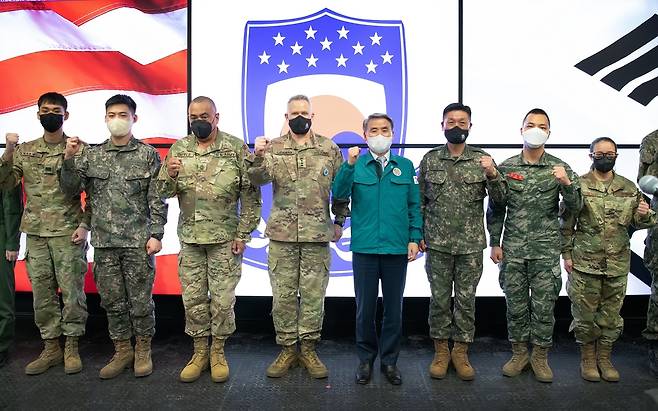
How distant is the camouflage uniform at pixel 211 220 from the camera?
2982mm

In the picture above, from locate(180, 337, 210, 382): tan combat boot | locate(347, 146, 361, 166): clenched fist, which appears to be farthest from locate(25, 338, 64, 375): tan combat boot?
locate(347, 146, 361, 166): clenched fist

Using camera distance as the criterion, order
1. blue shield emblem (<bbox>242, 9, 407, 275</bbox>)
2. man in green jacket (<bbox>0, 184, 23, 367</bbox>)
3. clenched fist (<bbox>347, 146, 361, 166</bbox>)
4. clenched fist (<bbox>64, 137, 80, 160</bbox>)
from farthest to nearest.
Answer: blue shield emblem (<bbox>242, 9, 407, 275</bbox>), man in green jacket (<bbox>0, 184, 23, 367</bbox>), clenched fist (<bbox>64, 137, 80, 160</bbox>), clenched fist (<bbox>347, 146, 361, 166</bbox>)

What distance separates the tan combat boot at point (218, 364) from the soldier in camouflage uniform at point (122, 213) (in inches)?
17.6

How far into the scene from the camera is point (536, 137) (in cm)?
295

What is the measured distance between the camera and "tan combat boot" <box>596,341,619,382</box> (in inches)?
119

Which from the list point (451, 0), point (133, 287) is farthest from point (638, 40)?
point (133, 287)

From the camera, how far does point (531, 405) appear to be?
2705 mm

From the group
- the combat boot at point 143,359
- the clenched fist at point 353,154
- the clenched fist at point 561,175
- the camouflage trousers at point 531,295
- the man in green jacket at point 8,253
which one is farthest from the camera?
the man in green jacket at point 8,253

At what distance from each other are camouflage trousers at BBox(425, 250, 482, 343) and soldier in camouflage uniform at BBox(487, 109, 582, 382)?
0.24 metres

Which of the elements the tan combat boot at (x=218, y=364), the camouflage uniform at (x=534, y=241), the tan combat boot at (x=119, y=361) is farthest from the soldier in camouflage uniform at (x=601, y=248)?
the tan combat boot at (x=119, y=361)

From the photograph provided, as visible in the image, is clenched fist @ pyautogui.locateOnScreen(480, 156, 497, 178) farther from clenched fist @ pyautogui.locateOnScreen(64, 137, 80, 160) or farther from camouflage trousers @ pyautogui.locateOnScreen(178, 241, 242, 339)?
clenched fist @ pyautogui.locateOnScreen(64, 137, 80, 160)

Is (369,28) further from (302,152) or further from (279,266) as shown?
(279,266)

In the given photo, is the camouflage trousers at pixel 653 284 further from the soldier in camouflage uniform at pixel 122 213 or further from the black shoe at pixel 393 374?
the soldier in camouflage uniform at pixel 122 213

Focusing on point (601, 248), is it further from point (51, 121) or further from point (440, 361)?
point (51, 121)
